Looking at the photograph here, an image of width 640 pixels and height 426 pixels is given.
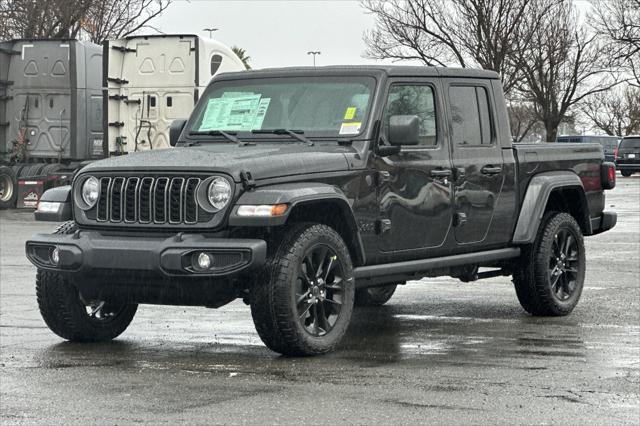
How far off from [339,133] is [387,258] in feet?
2.98

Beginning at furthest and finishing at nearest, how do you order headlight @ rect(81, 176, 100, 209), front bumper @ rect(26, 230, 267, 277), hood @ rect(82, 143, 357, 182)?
headlight @ rect(81, 176, 100, 209)
hood @ rect(82, 143, 357, 182)
front bumper @ rect(26, 230, 267, 277)

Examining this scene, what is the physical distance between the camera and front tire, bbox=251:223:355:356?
8.27 metres

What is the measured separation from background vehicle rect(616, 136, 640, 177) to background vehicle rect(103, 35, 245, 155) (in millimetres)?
32143

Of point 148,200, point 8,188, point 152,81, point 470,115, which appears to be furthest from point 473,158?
point 8,188

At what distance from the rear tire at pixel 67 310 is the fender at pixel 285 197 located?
1324mm

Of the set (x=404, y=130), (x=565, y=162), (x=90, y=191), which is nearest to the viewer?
(x=90, y=191)

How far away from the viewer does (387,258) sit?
30.6 ft

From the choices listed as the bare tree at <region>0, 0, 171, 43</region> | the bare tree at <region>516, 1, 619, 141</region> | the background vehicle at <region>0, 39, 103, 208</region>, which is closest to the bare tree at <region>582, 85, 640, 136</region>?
the bare tree at <region>516, 1, 619, 141</region>

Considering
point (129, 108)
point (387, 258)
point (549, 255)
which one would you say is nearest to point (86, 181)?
point (387, 258)

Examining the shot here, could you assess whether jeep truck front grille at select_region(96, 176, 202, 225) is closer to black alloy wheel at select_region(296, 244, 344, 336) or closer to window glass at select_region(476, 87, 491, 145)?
black alloy wheel at select_region(296, 244, 344, 336)

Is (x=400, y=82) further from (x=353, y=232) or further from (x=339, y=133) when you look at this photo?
(x=353, y=232)

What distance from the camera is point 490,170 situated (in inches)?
403

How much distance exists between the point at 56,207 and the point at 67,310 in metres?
0.69

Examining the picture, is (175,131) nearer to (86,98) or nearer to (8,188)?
(86,98)
